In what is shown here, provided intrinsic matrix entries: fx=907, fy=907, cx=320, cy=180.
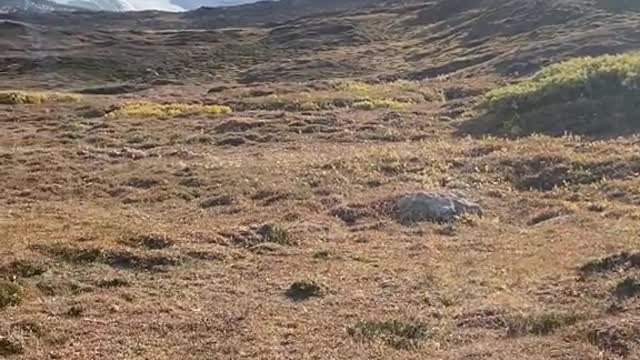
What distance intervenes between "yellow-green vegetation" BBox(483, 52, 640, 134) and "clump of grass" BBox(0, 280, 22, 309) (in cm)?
2670

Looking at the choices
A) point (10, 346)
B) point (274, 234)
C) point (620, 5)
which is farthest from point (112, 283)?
point (620, 5)

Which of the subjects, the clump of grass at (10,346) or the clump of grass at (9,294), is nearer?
the clump of grass at (10,346)

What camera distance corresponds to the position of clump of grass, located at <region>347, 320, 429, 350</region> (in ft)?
48.2

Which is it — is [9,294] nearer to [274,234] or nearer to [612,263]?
[274,234]

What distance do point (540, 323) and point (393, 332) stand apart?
2.45m

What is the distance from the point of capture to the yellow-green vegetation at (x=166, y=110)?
181 feet

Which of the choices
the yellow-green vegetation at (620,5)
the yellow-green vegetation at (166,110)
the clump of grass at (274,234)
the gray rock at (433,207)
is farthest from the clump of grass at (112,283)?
the yellow-green vegetation at (620,5)

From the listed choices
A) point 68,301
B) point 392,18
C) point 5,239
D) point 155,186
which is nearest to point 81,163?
point 155,186

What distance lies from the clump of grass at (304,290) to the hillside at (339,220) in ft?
0.13

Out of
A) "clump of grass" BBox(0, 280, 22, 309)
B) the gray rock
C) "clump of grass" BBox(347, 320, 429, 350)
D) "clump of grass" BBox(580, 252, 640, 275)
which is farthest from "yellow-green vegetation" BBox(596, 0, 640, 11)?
"clump of grass" BBox(0, 280, 22, 309)

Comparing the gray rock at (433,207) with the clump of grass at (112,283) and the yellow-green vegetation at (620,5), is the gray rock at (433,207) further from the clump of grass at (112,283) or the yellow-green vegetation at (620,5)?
the yellow-green vegetation at (620,5)

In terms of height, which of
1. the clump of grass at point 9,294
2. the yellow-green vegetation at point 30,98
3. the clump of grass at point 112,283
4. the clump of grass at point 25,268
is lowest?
the yellow-green vegetation at point 30,98

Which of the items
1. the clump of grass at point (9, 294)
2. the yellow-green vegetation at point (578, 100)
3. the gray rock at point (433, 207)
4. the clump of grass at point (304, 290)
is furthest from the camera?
the yellow-green vegetation at point (578, 100)

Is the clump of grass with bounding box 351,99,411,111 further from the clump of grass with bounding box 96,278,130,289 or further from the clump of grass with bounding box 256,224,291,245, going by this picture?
A: the clump of grass with bounding box 96,278,130,289
